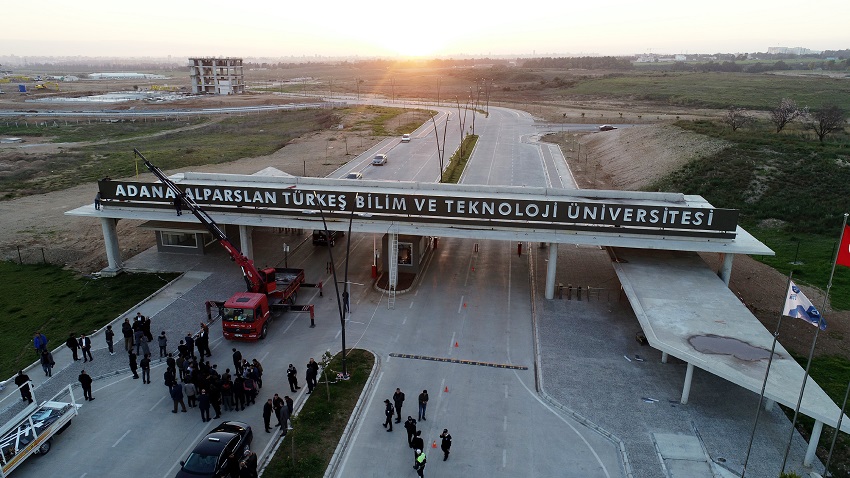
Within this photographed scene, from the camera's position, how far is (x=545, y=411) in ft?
76.3

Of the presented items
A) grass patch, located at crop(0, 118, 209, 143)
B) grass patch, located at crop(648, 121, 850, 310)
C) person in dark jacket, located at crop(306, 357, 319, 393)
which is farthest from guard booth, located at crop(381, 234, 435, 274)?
grass patch, located at crop(0, 118, 209, 143)

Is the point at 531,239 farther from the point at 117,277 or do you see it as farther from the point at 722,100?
the point at 722,100

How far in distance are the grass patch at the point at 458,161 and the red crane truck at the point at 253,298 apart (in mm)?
32508

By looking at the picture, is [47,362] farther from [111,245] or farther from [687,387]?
[687,387]

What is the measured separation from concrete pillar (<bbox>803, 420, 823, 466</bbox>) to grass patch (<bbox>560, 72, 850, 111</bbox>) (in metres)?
116

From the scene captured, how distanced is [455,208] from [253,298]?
44.4 feet

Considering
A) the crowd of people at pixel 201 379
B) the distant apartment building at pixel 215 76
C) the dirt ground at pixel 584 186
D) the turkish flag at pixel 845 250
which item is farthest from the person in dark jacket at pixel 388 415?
the distant apartment building at pixel 215 76

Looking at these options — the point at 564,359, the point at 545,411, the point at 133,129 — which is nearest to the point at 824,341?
the point at 564,359

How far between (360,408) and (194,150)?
72.8m

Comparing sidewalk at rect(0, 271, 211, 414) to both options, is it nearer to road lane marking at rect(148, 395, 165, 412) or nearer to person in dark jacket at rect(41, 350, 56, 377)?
person in dark jacket at rect(41, 350, 56, 377)

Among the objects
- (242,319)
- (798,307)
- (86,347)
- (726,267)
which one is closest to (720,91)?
(726,267)

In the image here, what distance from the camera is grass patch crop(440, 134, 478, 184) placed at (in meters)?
66.2

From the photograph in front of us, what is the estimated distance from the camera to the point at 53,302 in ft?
110

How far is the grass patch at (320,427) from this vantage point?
19516 millimetres
